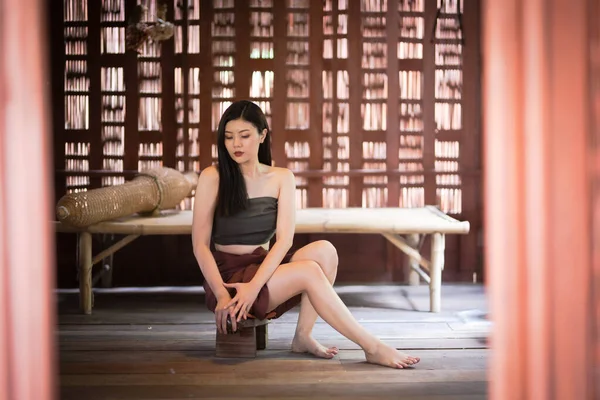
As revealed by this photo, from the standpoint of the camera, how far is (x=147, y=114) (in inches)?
205

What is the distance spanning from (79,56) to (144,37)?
0.55 m

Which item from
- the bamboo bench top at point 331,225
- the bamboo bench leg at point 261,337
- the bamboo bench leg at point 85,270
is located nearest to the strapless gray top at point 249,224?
the bamboo bench leg at point 261,337

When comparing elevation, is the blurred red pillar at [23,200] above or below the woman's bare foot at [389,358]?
above

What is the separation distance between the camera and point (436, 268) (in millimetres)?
4336

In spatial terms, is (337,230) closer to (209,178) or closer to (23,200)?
Result: (209,178)

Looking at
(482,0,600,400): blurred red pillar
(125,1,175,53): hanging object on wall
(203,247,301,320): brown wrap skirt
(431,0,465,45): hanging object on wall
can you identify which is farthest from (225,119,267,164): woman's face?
(431,0,465,45): hanging object on wall

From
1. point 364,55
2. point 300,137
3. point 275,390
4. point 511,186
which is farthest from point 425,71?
point 511,186

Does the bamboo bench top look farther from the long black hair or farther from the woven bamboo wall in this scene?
the long black hair

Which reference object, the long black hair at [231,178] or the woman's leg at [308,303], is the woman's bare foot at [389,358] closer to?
the woman's leg at [308,303]

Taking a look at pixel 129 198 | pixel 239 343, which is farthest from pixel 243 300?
pixel 129 198

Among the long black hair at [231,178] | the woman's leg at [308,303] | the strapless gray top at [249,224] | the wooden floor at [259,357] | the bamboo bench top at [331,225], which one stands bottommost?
the wooden floor at [259,357]

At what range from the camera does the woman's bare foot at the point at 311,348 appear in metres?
3.34

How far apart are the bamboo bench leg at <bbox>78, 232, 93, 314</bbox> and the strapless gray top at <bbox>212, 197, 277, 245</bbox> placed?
1.15 meters

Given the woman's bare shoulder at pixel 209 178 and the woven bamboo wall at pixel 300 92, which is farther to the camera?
the woven bamboo wall at pixel 300 92
